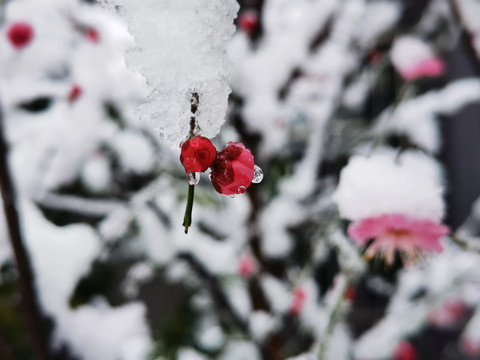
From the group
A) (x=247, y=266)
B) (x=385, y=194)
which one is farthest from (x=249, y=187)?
(x=385, y=194)

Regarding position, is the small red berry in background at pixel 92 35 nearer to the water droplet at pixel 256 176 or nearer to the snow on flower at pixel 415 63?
the snow on flower at pixel 415 63

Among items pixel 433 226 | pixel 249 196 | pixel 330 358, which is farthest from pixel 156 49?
pixel 249 196

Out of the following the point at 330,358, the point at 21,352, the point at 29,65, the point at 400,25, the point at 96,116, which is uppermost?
the point at 400,25

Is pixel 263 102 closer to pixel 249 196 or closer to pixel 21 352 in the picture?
pixel 249 196

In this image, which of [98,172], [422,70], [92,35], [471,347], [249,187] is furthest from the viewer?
[471,347]

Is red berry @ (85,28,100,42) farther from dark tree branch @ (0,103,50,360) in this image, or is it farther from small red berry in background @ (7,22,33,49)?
dark tree branch @ (0,103,50,360)

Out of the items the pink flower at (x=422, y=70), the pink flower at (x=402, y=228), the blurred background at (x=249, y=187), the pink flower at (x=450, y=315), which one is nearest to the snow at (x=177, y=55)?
the blurred background at (x=249, y=187)

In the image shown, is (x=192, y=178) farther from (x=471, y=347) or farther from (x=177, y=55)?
(x=471, y=347)
